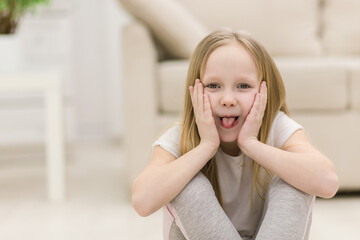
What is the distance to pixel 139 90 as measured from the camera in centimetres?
181

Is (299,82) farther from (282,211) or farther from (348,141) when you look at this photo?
(282,211)

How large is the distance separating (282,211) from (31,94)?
7.06 feet

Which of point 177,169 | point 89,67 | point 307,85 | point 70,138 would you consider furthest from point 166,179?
point 89,67

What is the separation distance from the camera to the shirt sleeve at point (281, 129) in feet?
3.73

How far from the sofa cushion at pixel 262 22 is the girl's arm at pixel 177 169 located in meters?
1.33

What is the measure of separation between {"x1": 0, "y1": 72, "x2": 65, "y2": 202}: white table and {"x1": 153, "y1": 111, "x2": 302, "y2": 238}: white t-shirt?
31.8 inches

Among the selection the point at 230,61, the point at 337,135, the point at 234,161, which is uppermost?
the point at 230,61

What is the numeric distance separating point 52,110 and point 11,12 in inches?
18.6

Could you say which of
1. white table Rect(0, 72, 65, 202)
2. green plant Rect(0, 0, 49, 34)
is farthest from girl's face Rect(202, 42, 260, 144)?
green plant Rect(0, 0, 49, 34)

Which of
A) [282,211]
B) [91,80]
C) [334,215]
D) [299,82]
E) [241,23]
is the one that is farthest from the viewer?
[91,80]

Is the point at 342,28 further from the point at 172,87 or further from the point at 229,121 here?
the point at 229,121

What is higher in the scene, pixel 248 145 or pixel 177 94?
pixel 248 145

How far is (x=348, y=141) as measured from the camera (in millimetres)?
1816

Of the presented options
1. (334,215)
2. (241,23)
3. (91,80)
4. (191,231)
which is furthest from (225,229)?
(91,80)
